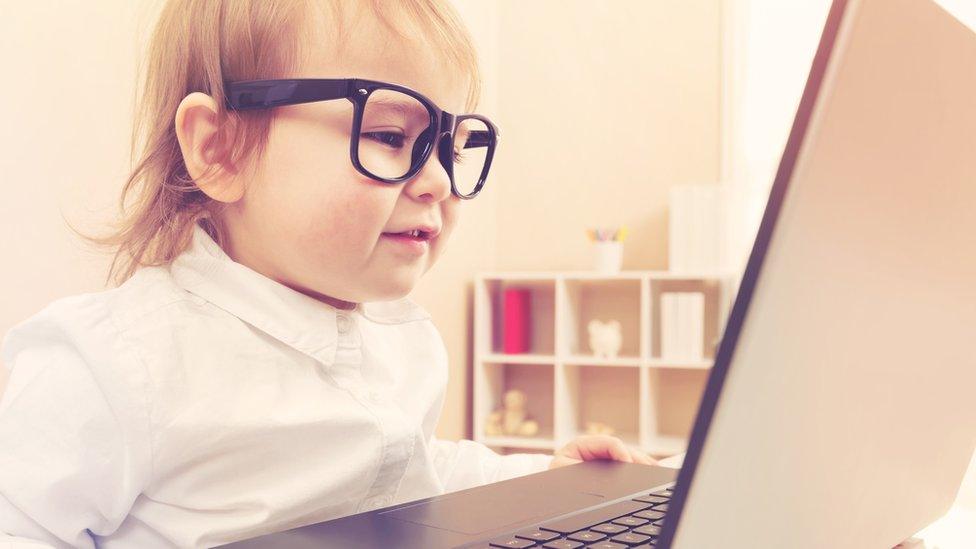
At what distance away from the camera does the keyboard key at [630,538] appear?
21.3 inches

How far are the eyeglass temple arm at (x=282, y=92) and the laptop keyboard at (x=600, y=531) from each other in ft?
1.19

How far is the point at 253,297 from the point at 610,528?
1.16ft

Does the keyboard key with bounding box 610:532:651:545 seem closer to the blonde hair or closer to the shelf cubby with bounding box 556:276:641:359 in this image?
the blonde hair

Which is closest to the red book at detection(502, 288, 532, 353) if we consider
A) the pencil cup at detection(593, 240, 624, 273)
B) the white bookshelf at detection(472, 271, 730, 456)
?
the white bookshelf at detection(472, 271, 730, 456)

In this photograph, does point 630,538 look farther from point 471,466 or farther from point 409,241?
point 471,466

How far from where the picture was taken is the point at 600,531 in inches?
22.3

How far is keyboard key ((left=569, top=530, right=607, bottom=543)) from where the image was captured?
21.4 inches

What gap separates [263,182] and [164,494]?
26 centimetres

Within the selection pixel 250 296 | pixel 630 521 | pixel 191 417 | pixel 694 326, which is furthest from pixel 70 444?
pixel 694 326

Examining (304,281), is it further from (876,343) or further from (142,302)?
(876,343)

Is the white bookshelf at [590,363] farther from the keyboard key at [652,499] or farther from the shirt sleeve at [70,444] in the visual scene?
the shirt sleeve at [70,444]

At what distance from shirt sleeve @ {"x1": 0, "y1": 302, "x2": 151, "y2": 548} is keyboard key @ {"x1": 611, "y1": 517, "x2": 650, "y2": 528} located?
0.35 meters

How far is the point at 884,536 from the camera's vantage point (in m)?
0.47

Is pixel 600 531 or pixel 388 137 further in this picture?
pixel 388 137
